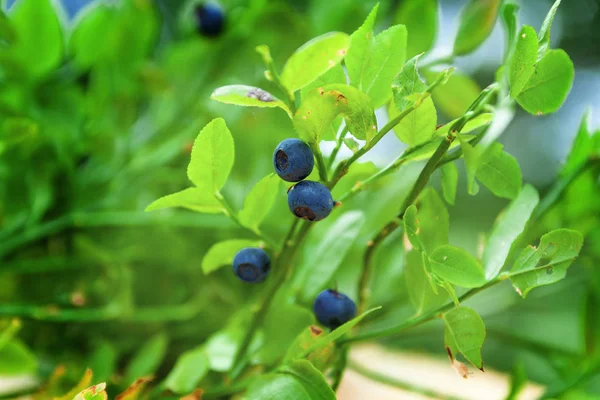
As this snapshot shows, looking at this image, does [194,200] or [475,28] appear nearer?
[194,200]

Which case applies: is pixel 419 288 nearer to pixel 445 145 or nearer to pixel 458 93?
pixel 445 145

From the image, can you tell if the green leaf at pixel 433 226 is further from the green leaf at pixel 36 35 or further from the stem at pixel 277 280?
the green leaf at pixel 36 35

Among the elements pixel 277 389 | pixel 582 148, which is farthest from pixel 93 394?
pixel 582 148

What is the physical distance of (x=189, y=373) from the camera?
0.95 feet

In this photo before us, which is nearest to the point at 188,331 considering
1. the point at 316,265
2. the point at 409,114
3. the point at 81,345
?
the point at 81,345

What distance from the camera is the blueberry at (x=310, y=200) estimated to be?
0.19 m

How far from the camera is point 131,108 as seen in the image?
0.47 m

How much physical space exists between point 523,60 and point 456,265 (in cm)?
8

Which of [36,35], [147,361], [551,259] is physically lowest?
[147,361]

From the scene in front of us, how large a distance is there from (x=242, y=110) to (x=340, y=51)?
27cm

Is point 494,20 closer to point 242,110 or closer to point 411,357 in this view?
point 242,110

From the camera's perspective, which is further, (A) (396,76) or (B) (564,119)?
(B) (564,119)

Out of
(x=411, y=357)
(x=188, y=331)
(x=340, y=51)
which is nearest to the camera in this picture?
(x=340, y=51)

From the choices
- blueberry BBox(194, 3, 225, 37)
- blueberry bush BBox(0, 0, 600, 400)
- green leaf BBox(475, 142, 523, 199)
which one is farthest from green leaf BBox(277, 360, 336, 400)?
blueberry BBox(194, 3, 225, 37)
